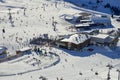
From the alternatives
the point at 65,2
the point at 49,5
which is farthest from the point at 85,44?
the point at 65,2

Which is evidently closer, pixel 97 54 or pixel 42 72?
pixel 42 72

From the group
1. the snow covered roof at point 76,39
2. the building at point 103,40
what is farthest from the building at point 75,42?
the building at point 103,40

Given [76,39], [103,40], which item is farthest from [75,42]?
[103,40]

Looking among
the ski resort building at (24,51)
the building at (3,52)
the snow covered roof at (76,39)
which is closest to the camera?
the building at (3,52)

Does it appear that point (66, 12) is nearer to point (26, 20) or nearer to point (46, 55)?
point (26, 20)

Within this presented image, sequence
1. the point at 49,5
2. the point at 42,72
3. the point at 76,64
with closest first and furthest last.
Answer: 1. the point at 42,72
2. the point at 76,64
3. the point at 49,5

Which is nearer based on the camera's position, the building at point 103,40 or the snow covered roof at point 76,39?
the snow covered roof at point 76,39

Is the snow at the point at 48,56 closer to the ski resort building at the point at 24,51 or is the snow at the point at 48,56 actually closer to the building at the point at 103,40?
the ski resort building at the point at 24,51
